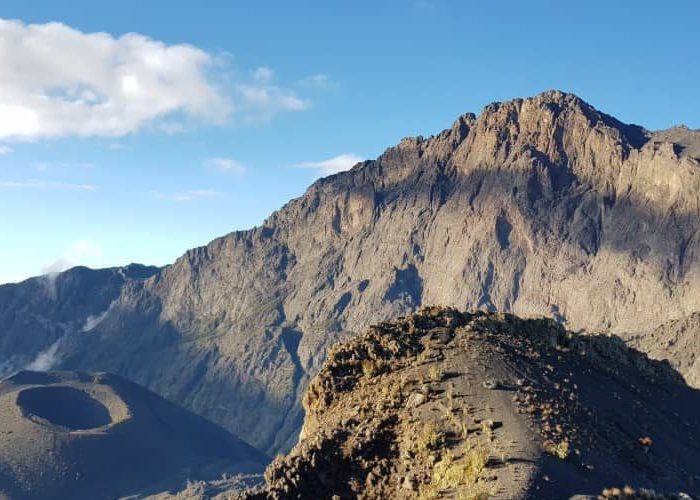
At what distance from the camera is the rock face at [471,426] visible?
24672mm

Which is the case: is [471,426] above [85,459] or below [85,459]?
below

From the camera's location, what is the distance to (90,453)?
177625mm

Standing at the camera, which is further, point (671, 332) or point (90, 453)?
point (90, 453)

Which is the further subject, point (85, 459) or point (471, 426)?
point (85, 459)

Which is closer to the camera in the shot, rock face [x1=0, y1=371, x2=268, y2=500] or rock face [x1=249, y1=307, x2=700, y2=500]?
rock face [x1=249, y1=307, x2=700, y2=500]

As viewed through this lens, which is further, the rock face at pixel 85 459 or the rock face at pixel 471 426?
the rock face at pixel 85 459

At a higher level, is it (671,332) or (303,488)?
(671,332)

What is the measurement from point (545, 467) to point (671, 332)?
14553cm

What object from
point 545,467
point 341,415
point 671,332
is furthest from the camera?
point 671,332

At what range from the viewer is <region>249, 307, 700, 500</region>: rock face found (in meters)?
24.7

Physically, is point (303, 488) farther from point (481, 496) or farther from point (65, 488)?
point (65, 488)

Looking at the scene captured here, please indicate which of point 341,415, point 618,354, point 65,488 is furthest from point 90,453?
point 341,415

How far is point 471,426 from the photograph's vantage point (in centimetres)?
2669

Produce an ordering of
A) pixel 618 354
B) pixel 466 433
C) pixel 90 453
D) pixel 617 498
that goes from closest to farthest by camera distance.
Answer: pixel 617 498 → pixel 466 433 → pixel 618 354 → pixel 90 453
